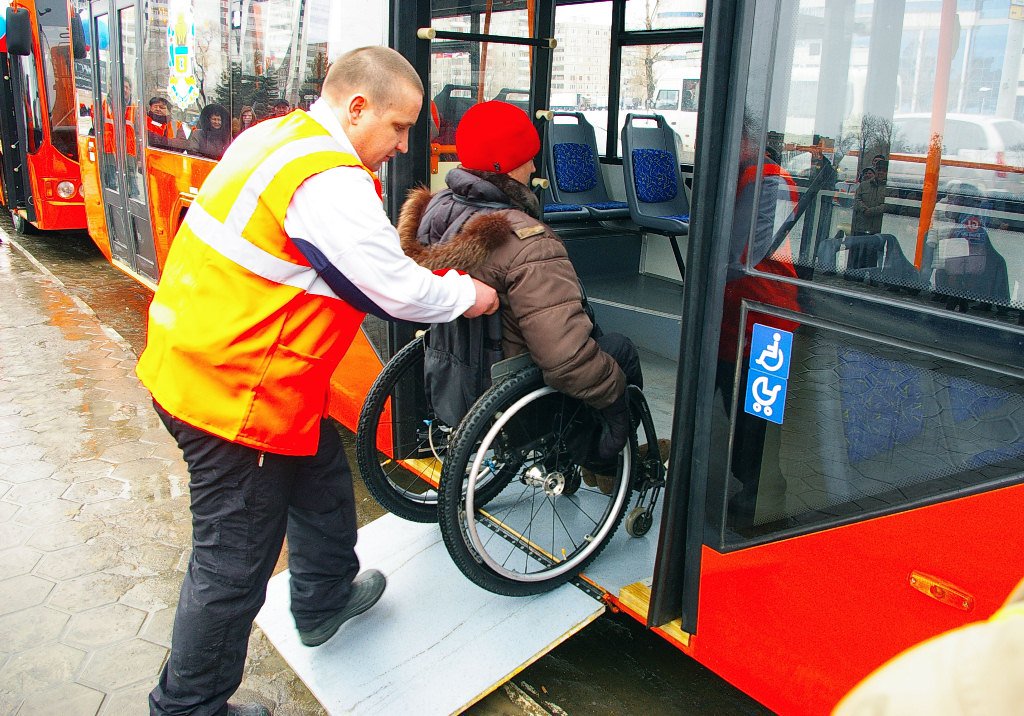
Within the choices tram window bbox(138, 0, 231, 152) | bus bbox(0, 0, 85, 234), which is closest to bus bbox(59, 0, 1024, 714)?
tram window bbox(138, 0, 231, 152)

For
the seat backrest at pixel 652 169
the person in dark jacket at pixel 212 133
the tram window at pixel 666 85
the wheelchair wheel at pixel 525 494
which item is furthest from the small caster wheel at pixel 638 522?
the tram window at pixel 666 85

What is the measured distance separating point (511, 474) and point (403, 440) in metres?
0.57

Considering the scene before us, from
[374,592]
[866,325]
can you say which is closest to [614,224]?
[374,592]

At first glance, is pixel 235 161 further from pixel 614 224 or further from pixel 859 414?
pixel 614 224

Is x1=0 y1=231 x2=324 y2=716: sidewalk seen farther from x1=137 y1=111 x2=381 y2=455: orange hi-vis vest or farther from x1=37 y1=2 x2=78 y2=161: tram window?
x1=37 y1=2 x2=78 y2=161: tram window

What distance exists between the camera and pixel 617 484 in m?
2.78

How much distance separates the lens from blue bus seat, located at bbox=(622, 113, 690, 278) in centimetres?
586

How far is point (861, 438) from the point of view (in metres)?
1.84

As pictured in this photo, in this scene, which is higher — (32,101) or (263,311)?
(32,101)

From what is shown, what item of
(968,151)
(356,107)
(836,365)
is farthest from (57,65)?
(968,151)

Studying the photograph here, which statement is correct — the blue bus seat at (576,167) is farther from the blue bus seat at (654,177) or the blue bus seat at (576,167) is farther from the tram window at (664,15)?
the tram window at (664,15)

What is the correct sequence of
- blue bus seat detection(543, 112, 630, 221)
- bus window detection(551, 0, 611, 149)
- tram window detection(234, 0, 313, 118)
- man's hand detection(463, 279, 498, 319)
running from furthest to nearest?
blue bus seat detection(543, 112, 630, 221) → bus window detection(551, 0, 611, 149) → tram window detection(234, 0, 313, 118) → man's hand detection(463, 279, 498, 319)

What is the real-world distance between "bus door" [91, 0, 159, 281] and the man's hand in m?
4.49

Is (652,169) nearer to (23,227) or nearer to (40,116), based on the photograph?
(40,116)
